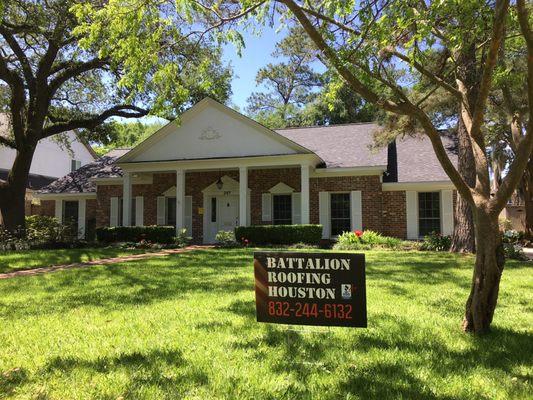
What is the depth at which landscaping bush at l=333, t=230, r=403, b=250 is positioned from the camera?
53.0 feet

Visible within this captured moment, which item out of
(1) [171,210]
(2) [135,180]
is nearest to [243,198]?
(1) [171,210]

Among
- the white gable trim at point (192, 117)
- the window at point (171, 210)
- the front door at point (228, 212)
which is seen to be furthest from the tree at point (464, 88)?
the window at point (171, 210)

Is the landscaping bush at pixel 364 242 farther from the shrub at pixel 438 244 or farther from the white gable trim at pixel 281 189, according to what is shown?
the white gable trim at pixel 281 189

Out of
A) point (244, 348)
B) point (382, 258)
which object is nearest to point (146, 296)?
point (244, 348)

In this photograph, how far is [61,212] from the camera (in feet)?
77.3

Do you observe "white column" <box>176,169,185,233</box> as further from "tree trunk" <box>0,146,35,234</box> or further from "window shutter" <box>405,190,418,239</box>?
"window shutter" <box>405,190,418,239</box>

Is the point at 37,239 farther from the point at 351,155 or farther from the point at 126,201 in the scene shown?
the point at 351,155

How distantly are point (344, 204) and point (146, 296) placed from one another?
12.8 m

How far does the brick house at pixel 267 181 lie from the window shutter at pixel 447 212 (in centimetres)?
4

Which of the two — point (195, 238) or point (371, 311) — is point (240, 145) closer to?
point (195, 238)

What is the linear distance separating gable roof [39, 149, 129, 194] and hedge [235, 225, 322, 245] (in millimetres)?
8003

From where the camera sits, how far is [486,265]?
4.77m

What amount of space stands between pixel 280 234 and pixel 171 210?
6.68 metres

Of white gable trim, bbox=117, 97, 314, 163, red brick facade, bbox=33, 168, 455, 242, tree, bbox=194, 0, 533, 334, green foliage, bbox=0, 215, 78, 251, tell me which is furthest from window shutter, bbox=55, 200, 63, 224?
tree, bbox=194, 0, 533, 334
